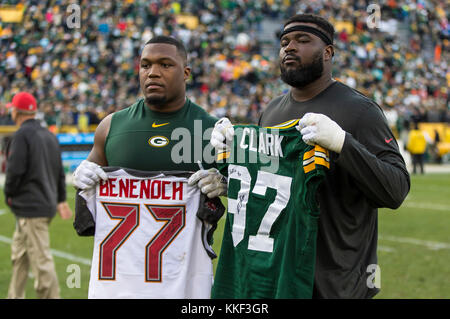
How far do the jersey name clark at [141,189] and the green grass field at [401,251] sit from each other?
118 centimetres

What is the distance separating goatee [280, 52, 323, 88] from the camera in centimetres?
258

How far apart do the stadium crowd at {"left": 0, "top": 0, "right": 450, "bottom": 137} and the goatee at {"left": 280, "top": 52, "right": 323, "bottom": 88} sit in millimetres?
15395

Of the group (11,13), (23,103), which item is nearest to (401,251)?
(23,103)

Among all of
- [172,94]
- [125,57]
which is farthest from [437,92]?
[172,94]

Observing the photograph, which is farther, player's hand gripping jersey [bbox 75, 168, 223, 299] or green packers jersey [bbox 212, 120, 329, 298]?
player's hand gripping jersey [bbox 75, 168, 223, 299]

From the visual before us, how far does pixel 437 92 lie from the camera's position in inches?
1016

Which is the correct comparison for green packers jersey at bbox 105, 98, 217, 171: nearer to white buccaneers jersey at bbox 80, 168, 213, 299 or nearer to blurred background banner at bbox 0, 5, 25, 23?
white buccaneers jersey at bbox 80, 168, 213, 299

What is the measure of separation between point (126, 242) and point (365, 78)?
22494mm

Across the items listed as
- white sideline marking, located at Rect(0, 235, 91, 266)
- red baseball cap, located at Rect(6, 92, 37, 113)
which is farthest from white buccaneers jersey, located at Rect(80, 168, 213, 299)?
white sideline marking, located at Rect(0, 235, 91, 266)

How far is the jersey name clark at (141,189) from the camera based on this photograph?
9.41ft

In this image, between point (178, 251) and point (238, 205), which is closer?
point (238, 205)
